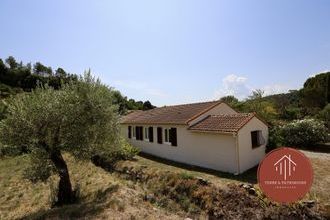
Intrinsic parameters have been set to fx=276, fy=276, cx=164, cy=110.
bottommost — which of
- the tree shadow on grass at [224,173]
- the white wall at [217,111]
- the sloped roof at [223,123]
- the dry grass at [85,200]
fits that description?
the dry grass at [85,200]

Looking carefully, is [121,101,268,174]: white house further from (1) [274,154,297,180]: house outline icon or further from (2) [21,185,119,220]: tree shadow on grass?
(1) [274,154,297,180]: house outline icon

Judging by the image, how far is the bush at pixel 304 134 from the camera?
21406mm

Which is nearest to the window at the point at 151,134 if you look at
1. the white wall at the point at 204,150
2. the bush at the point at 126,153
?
the white wall at the point at 204,150

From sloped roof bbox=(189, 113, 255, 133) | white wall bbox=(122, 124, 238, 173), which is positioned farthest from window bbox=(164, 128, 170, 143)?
sloped roof bbox=(189, 113, 255, 133)

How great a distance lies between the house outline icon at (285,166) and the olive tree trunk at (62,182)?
33.3 ft

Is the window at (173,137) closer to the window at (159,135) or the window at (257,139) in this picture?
the window at (159,135)

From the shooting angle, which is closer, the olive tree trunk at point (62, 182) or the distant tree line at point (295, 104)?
the olive tree trunk at point (62, 182)

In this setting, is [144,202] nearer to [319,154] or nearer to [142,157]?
[142,157]

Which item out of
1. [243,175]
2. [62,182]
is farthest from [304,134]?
[62,182]

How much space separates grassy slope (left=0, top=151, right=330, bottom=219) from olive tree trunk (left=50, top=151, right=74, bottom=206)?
0.64 metres

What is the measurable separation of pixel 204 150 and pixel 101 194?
7.46 metres

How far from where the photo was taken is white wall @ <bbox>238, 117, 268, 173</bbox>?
631 inches

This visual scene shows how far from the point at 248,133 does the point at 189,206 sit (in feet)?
21.6

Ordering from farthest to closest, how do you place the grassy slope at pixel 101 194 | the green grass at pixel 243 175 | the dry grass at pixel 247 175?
the green grass at pixel 243 175
the dry grass at pixel 247 175
the grassy slope at pixel 101 194
